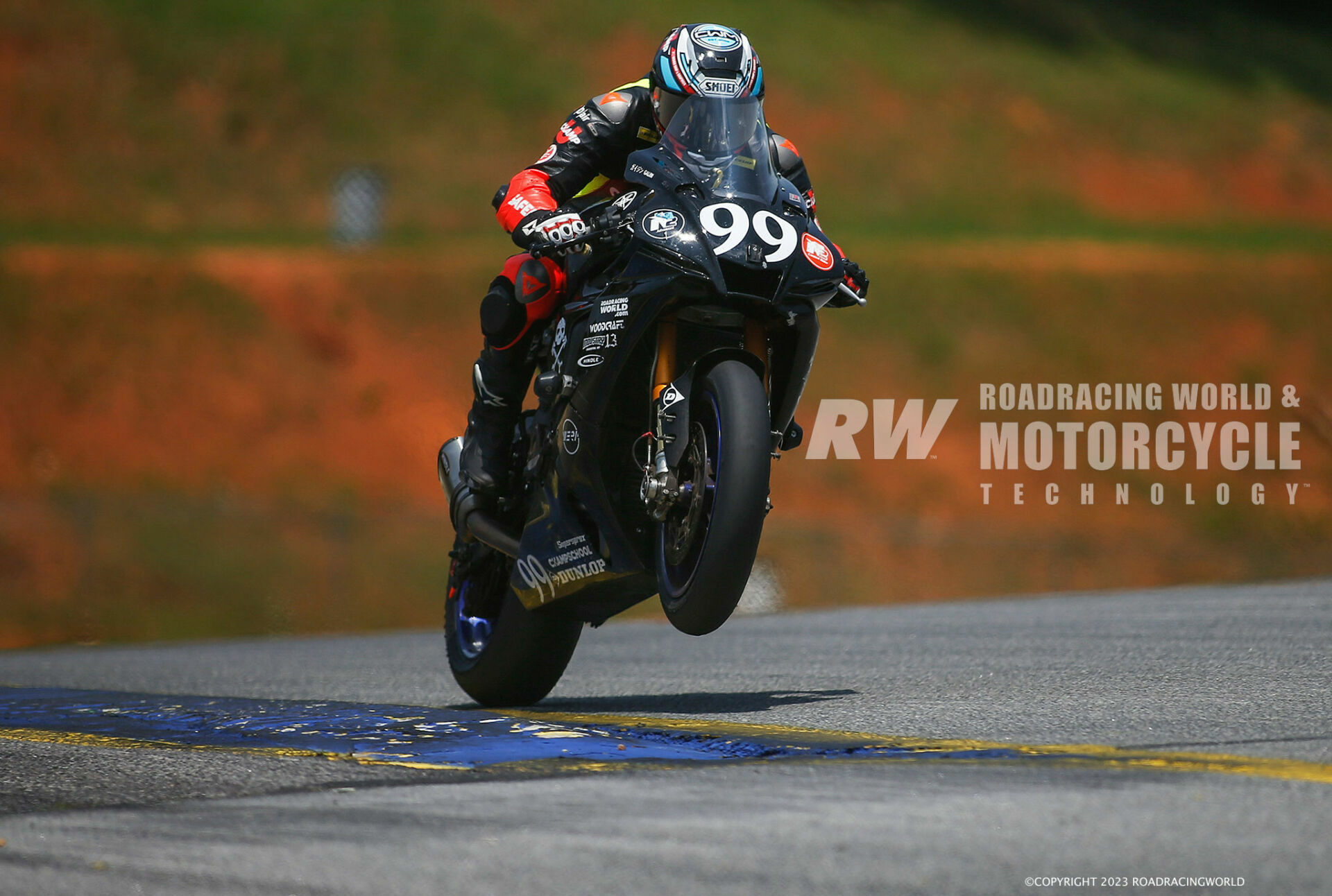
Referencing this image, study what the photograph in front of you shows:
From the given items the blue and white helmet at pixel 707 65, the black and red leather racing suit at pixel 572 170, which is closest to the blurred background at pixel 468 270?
the black and red leather racing suit at pixel 572 170

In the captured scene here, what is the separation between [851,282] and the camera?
5.39 meters

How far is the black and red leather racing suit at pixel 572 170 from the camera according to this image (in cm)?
583

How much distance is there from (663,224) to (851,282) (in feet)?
2.05

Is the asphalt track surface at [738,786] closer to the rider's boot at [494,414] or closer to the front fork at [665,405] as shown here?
the front fork at [665,405]

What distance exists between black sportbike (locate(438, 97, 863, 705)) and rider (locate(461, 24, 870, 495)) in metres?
0.09

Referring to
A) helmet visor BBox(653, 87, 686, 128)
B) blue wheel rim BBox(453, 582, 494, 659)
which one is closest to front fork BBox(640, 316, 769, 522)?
helmet visor BBox(653, 87, 686, 128)

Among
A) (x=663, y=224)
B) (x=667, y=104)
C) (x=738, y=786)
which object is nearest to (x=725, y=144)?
(x=667, y=104)

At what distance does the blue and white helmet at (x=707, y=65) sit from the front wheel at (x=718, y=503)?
0.93 m

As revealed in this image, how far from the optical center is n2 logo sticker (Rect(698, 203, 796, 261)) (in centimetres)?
507

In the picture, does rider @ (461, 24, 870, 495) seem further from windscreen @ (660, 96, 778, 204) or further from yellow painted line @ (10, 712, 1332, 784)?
yellow painted line @ (10, 712, 1332, 784)

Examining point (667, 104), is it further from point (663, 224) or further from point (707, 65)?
point (663, 224)

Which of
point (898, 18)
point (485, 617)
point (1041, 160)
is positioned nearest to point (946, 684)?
point (485, 617)

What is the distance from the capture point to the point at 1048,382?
31.4 m

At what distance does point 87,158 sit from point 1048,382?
21985mm
